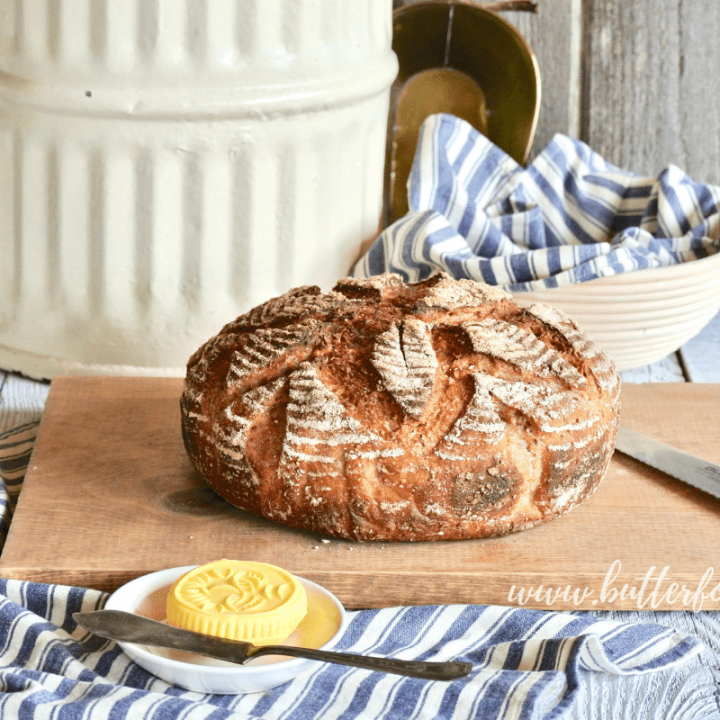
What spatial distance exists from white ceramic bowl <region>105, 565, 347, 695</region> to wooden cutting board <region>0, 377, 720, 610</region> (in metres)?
0.05

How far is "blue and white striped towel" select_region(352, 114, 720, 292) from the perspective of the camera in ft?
4.95

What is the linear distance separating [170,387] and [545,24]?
110 cm

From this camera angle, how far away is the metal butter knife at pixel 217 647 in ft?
2.60

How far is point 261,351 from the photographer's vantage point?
1110mm

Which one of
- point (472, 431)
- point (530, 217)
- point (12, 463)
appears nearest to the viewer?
point (472, 431)

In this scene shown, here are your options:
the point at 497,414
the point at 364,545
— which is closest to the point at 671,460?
the point at 497,414

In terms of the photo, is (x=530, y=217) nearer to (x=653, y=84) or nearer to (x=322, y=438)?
(x=653, y=84)

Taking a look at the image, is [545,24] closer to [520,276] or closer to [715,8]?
[715,8]

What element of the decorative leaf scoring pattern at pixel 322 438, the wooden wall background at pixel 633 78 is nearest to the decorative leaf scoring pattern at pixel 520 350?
the decorative leaf scoring pattern at pixel 322 438

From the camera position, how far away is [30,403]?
1.52 meters

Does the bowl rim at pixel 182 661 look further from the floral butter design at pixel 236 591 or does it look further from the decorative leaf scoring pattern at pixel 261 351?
the decorative leaf scoring pattern at pixel 261 351

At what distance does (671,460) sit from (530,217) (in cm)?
64

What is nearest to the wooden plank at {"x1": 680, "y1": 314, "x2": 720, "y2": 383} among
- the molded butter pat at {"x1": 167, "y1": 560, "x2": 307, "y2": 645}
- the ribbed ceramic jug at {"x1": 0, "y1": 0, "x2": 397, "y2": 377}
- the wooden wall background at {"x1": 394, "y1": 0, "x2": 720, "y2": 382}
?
the wooden wall background at {"x1": 394, "y1": 0, "x2": 720, "y2": 382}

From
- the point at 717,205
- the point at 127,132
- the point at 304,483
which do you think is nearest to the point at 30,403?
the point at 127,132
